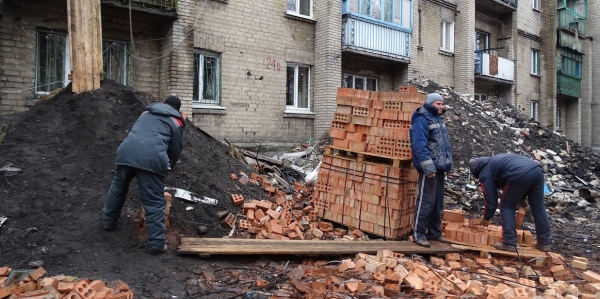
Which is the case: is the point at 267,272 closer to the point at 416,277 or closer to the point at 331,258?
the point at 331,258

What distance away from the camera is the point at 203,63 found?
1080 centimetres

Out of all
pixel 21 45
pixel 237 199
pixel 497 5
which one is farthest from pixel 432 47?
pixel 21 45

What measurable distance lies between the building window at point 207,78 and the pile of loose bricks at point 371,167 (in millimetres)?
5288

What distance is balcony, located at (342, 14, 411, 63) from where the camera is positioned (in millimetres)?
13062

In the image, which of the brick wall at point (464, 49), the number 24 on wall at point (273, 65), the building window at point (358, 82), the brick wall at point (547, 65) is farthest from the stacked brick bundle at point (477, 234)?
the brick wall at point (547, 65)

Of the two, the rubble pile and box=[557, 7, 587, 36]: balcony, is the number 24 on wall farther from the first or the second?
box=[557, 7, 587, 36]: balcony

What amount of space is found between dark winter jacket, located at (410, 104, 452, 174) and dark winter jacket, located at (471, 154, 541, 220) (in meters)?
0.61

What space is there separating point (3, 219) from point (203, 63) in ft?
22.8

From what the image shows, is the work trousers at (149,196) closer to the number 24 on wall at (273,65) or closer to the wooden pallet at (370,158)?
the wooden pallet at (370,158)

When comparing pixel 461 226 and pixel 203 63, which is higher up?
pixel 203 63

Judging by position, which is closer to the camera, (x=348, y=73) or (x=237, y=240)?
(x=237, y=240)

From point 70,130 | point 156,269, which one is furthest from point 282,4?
point 156,269

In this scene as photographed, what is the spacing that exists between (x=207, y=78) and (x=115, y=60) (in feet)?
7.20

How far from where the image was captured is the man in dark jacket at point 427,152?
544cm
